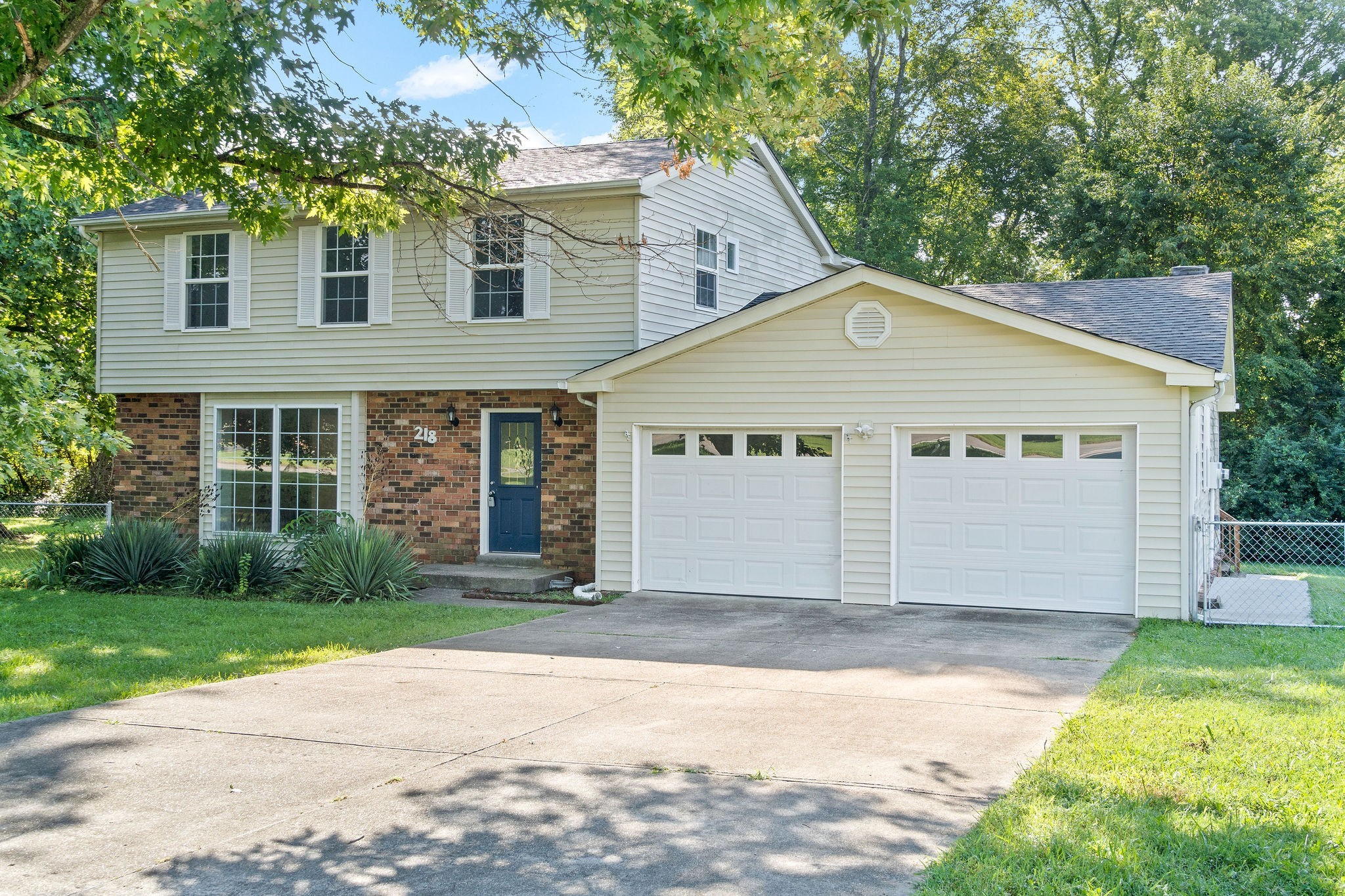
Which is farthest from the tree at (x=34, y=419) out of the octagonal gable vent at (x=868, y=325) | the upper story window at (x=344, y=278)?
the octagonal gable vent at (x=868, y=325)

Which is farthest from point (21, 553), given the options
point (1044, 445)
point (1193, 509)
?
point (1193, 509)

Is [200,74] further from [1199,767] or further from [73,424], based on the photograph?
[1199,767]

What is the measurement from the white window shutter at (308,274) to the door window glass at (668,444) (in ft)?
19.2

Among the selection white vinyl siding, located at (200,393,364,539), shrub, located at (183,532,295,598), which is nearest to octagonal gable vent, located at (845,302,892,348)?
white vinyl siding, located at (200,393,364,539)

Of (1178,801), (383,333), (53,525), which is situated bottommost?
(1178,801)

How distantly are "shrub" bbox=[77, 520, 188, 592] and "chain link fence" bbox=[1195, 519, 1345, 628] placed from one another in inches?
519

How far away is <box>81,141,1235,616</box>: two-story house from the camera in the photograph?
40.5ft

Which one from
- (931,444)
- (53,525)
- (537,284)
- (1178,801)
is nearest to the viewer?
(1178,801)

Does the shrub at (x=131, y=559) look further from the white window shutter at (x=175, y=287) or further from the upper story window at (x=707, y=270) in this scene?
the upper story window at (x=707, y=270)

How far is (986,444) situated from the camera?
1284 cm

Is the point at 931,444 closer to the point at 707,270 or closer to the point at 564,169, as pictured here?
the point at 707,270

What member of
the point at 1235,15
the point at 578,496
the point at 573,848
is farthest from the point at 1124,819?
the point at 1235,15

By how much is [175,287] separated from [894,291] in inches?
458

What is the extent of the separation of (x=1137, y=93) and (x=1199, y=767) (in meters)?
25.9
